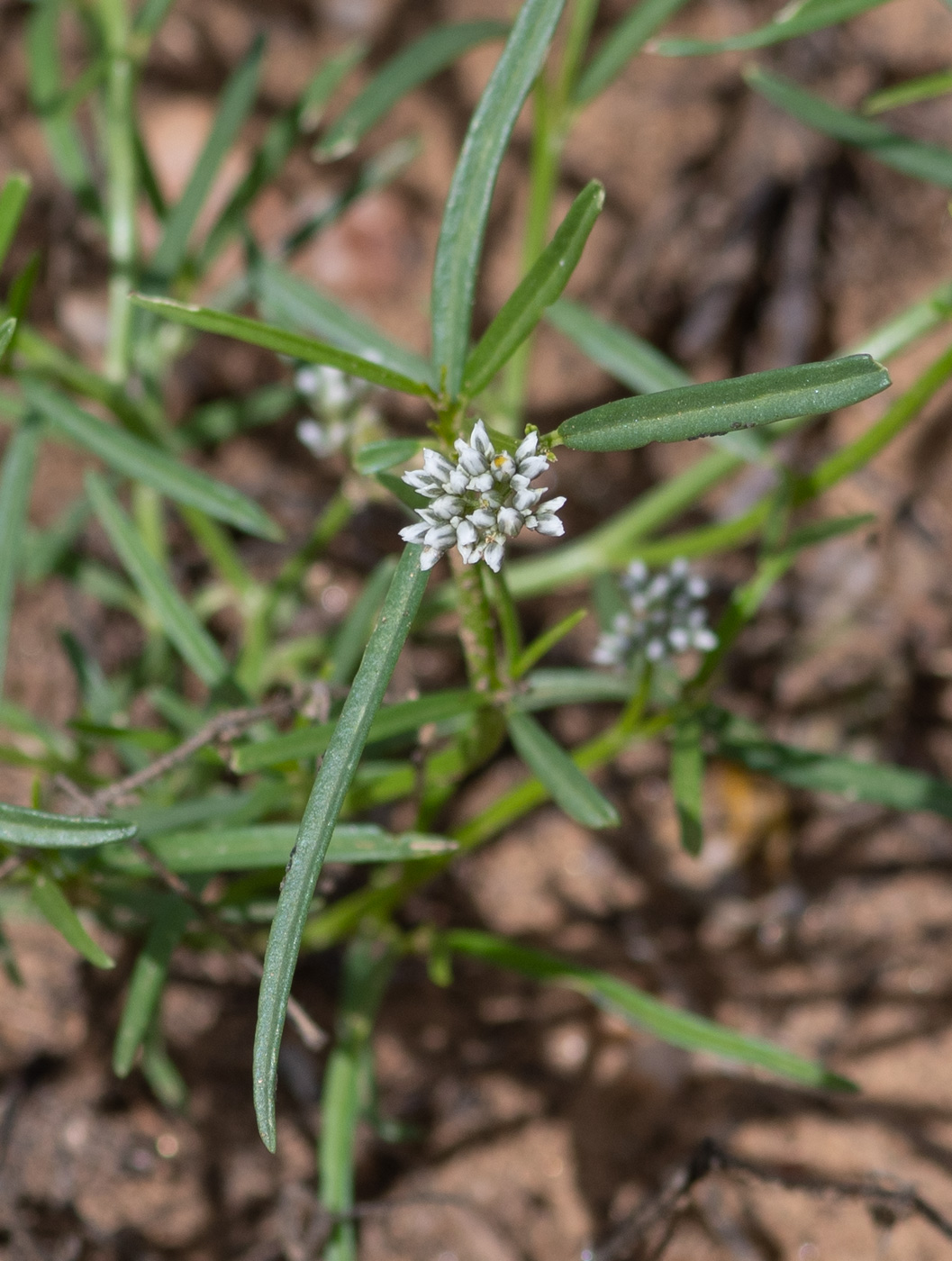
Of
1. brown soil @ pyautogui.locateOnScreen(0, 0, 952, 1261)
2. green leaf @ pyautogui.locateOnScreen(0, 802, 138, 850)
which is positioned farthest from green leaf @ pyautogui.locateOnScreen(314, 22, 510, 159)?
green leaf @ pyautogui.locateOnScreen(0, 802, 138, 850)

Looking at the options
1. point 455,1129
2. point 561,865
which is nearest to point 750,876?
point 561,865

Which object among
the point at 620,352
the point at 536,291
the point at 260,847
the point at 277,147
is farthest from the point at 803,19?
the point at 260,847

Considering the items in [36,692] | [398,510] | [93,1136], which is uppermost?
[398,510]

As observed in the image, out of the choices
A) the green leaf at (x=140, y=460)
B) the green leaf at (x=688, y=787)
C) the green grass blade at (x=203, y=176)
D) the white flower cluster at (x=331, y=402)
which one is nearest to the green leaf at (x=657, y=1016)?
the green leaf at (x=688, y=787)

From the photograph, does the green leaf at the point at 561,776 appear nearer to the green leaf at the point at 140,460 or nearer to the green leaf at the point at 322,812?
the green leaf at the point at 322,812

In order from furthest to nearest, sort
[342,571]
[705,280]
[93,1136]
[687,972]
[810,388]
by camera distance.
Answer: [705,280] < [342,571] < [687,972] < [93,1136] < [810,388]

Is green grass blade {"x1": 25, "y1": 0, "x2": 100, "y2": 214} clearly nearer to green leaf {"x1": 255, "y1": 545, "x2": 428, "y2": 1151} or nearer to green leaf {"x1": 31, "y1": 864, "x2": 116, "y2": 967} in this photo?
green leaf {"x1": 31, "y1": 864, "x2": 116, "y2": 967}

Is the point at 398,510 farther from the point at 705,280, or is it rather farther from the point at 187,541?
the point at 705,280

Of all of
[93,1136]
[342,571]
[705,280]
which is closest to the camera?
[93,1136]
